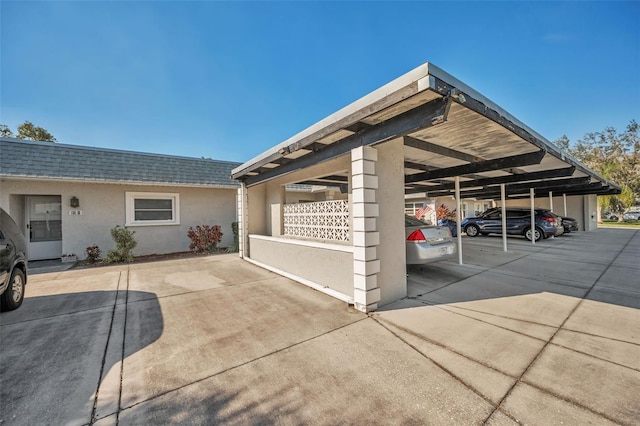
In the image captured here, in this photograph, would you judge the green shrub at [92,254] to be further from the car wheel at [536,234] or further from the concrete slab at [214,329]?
the car wheel at [536,234]

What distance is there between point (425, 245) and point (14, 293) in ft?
24.6

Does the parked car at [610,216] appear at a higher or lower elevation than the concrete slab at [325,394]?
higher

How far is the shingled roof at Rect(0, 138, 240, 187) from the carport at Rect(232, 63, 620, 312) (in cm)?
416

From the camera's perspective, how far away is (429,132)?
12.7 ft

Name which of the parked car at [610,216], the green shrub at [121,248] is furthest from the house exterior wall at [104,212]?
the parked car at [610,216]

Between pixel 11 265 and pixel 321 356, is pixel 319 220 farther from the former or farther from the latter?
pixel 11 265

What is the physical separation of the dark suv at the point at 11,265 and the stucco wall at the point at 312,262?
4544mm

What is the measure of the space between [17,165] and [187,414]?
9.98 metres

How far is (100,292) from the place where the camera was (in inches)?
200

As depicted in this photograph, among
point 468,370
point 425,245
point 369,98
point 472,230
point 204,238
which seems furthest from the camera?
point 472,230

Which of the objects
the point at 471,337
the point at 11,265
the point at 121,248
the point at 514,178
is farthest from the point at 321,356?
the point at 121,248

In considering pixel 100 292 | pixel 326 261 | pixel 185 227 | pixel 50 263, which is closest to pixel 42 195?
pixel 50 263

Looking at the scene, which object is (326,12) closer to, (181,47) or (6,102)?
(181,47)

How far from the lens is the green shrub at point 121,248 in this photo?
829 centimetres
